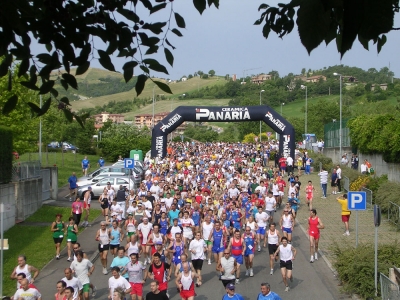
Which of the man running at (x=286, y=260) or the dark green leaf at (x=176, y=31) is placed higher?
the dark green leaf at (x=176, y=31)

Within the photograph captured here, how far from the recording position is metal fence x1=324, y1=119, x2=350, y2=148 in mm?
43219

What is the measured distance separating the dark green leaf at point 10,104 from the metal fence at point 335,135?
38525mm

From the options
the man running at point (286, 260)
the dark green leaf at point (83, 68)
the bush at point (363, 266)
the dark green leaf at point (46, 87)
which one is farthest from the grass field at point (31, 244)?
the dark green leaf at point (83, 68)

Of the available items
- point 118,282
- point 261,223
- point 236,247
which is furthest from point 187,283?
point 261,223

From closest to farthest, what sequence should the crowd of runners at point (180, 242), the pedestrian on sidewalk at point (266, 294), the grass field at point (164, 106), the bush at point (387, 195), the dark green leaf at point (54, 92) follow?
the dark green leaf at point (54, 92) < the pedestrian on sidewalk at point (266, 294) < the crowd of runners at point (180, 242) < the bush at point (387, 195) < the grass field at point (164, 106)

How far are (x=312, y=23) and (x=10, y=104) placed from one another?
8.71ft

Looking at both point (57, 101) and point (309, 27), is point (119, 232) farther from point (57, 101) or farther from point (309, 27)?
point (309, 27)

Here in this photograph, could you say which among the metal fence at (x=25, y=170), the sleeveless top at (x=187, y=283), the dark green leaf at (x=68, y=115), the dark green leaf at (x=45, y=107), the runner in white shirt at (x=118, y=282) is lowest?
the sleeveless top at (x=187, y=283)

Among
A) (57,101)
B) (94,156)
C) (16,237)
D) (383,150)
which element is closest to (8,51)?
(57,101)

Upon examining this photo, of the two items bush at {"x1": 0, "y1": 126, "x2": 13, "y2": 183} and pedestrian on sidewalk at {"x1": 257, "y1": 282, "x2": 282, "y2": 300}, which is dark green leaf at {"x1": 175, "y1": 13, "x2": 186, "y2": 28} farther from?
bush at {"x1": 0, "y1": 126, "x2": 13, "y2": 183}

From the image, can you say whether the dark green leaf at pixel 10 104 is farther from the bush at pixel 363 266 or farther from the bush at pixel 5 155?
the bush at pixel 5 155

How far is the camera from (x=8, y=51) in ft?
13.8

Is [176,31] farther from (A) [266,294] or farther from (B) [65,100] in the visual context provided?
(A) [266,294]

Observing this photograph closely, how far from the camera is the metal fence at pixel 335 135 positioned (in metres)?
43.2
